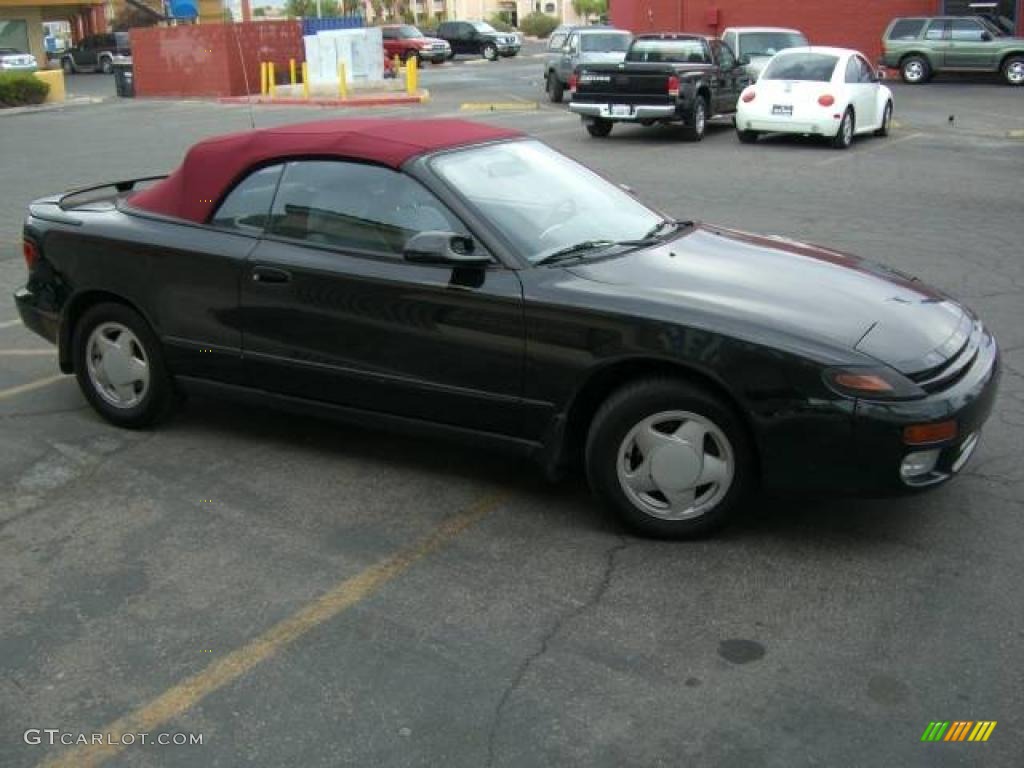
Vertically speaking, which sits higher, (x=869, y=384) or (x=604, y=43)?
(x=604, y=43)

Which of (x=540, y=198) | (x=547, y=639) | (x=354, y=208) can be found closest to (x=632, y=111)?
(x=540, y=198)

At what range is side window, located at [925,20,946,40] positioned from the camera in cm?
3034

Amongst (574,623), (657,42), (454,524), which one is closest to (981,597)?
(574,623)

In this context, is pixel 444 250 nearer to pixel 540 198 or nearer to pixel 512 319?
pixel 512 319

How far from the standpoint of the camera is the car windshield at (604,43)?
25938mm

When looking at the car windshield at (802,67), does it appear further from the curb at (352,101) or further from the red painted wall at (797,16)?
the red painted wall at (797,16)

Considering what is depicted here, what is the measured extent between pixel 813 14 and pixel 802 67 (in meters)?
20.3

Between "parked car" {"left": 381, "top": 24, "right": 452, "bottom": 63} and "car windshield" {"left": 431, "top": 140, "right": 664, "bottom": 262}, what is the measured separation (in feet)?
140

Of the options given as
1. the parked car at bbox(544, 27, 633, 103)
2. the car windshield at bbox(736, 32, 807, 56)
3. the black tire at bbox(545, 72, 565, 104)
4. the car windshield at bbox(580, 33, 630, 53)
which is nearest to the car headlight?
the car windshield at bbox(736, 32, 807, 56)

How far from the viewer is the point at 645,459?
424 centimetres

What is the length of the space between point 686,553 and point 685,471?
1.00ft

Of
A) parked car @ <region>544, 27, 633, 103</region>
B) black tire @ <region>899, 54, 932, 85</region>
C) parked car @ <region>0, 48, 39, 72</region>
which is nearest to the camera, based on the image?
parked car @ <region>544, 27, 633, 103</region>

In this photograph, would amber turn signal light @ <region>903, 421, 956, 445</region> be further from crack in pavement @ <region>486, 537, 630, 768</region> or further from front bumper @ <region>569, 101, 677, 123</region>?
front bumper @ <region>569, 101, 677, 123</region>

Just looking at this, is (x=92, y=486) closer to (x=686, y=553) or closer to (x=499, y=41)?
(x=686, y=553)
